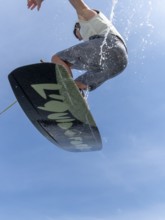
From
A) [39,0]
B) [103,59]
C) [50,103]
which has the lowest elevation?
[50,103]

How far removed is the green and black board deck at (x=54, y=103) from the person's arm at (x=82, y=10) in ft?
4.09

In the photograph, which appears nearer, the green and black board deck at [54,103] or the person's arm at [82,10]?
the green and black board deck at [54,103]

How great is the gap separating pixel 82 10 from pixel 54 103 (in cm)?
208

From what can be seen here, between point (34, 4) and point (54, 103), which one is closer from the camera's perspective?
point (34, 4)

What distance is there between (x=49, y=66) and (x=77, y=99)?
37.7 inches

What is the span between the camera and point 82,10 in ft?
27.4

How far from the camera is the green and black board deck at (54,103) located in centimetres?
813

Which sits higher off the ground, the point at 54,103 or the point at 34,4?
the point at 34,4

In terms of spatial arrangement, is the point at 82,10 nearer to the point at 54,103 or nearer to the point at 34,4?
the point at 34,4

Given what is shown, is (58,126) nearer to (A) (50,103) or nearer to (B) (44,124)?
(B) (44,124)

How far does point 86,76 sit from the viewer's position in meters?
8.65

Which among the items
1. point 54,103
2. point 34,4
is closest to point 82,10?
point 34,4

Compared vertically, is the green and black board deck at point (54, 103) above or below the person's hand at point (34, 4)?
below

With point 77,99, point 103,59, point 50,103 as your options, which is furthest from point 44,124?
point 103,59
